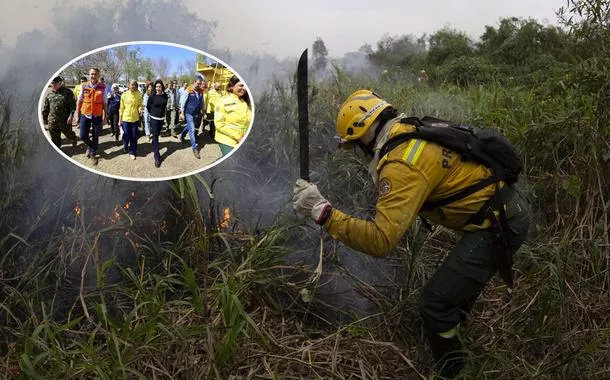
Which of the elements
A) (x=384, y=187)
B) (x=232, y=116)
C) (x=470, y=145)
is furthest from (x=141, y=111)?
(x=470, y=145)

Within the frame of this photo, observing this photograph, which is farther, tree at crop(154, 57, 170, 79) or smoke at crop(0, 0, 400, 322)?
smoke at crop(0, 0, 400, 322)

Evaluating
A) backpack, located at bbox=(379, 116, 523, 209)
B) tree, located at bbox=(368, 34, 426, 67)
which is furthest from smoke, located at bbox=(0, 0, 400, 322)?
tree, located at bbox=(368, 34, 426, 67)

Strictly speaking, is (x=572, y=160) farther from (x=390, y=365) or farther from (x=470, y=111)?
(x=390, y=365)

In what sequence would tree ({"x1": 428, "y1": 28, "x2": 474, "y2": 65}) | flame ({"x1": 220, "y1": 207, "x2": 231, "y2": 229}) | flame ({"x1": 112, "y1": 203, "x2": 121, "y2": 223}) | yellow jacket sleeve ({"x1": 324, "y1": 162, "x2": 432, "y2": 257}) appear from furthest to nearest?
A: tree ({"x1": 428, "y1": 28, "x2": 474, "y2": 65}) < flame ({"x1": 220, "y1": 207, "x2": 231, "y2": 229}) < flame ({"x1": 112, "y1": 203, "x2": 121, "y2": 223}) < yellow jacket sleeve ({"x1": 324, "y1": 162, "x2": 432, "y2": 257})

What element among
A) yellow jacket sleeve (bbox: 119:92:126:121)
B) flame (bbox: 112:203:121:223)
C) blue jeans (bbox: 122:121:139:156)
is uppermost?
yellow jacket sleeve (bbox: 119:92:126:121)

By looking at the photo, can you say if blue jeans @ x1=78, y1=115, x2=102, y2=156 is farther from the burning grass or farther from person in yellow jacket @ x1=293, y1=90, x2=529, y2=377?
person in yellow jacket @ x1=293, y1=90, x2=529, y2=377

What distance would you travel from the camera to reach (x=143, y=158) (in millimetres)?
3336

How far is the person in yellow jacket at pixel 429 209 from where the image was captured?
110 inches

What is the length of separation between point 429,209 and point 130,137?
5.79ft

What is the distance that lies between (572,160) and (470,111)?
64.9 inches

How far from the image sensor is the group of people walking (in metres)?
3.21

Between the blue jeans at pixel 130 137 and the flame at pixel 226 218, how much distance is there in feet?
2.89

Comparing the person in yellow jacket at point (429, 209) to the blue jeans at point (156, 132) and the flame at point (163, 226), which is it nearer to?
the blue jeans at point (156, 132)

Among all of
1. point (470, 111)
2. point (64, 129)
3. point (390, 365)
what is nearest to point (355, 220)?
→ point (390, 365)
